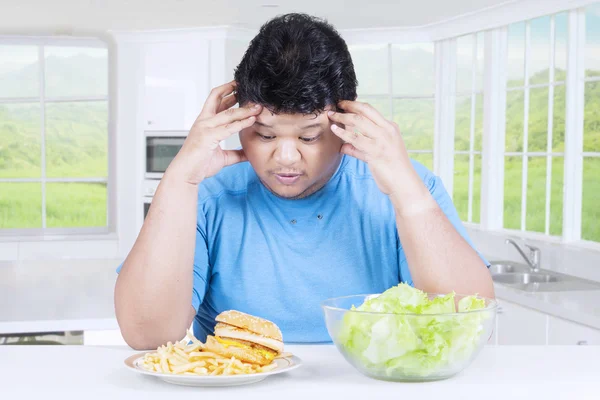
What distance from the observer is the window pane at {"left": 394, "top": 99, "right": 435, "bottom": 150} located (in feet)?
25.5

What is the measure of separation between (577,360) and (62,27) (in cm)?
521

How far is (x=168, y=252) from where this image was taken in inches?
56.1

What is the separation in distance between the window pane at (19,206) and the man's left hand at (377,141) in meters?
6.42

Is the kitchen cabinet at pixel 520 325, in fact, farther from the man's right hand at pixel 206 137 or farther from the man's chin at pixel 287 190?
the man's right hand at pixel 206 137

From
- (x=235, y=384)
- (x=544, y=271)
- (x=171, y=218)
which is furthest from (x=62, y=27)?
(x=235, y=384)

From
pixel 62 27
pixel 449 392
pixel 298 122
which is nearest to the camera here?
pixel 449 392

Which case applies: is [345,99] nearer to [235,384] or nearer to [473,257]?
[473,257]

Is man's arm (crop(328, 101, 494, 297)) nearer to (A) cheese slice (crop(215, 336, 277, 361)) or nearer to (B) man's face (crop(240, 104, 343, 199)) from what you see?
(B) man's face (crop(240, 104, 343, 199))

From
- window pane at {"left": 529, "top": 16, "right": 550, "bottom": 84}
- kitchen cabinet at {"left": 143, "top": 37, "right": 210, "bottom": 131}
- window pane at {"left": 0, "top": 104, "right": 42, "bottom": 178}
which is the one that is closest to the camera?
kitchen cabinet at {"left": 143, "top": 37, "right": 210, "bottom": 131}

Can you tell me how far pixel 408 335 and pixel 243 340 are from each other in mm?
249

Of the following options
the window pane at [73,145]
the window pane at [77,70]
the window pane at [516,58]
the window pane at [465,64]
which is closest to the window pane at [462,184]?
the window pane at [465,64]

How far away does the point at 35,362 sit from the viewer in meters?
1.26

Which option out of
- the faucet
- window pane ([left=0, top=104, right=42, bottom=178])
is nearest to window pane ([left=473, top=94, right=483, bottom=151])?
window pane ([left=0, top=104, right=42, bottom=178])

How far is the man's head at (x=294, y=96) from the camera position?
4.54ft
